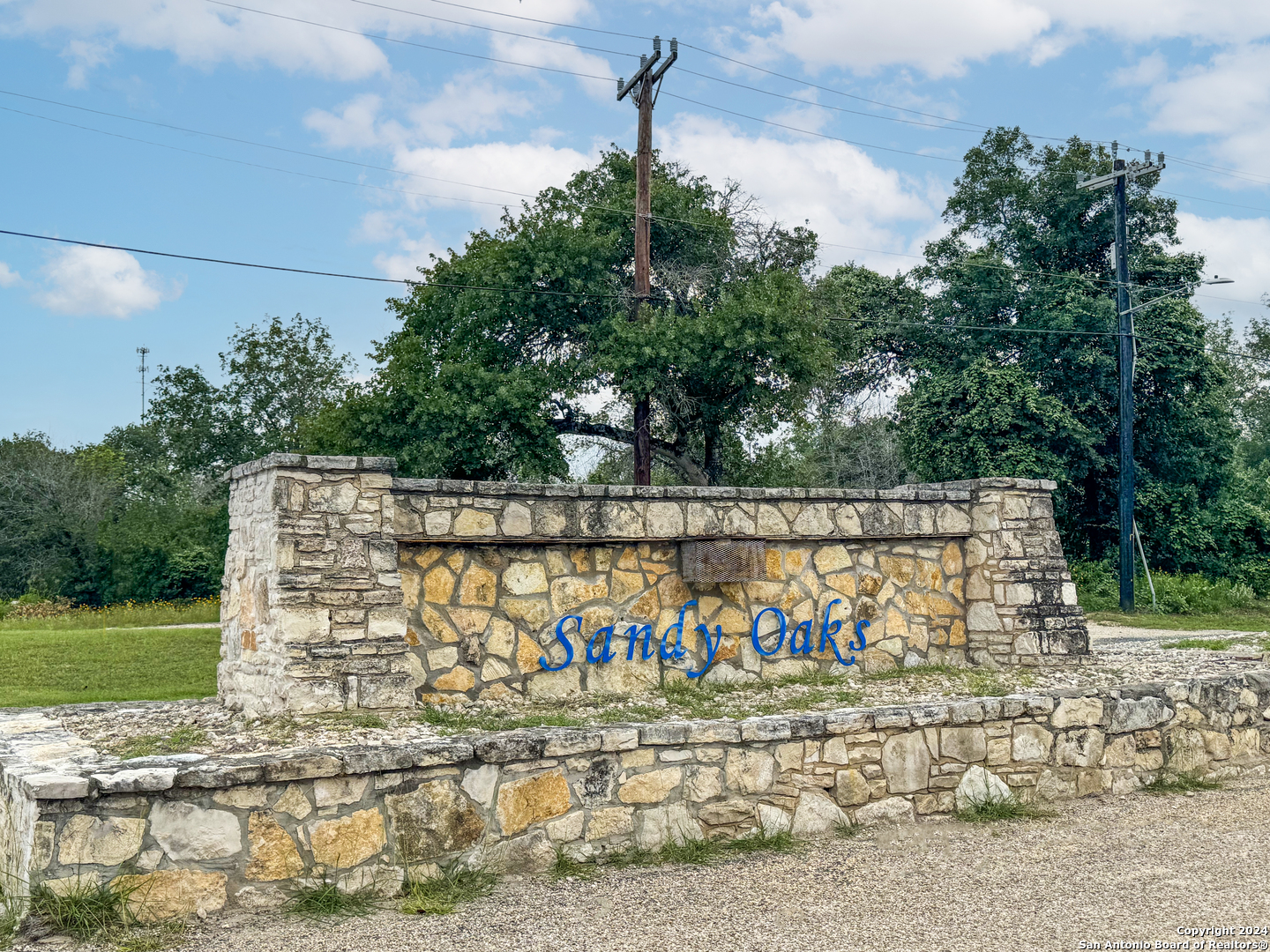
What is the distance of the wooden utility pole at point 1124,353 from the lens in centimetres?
2180

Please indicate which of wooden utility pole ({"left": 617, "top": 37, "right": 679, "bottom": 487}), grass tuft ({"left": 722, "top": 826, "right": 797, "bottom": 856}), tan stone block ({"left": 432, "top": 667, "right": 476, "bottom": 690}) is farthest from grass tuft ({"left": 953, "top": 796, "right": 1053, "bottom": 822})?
wooden utility pole ({"left": 617, "top": 37, "right": 679, "bottom": 487})

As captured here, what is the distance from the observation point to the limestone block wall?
5.02 meters

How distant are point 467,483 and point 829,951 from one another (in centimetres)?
400

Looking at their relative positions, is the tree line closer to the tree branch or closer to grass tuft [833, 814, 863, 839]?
the tree branch

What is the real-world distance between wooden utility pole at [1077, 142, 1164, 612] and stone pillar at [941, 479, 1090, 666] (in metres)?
13.6

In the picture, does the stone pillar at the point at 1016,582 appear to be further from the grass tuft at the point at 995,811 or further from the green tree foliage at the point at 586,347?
the green tree foliage at the point at 586,347

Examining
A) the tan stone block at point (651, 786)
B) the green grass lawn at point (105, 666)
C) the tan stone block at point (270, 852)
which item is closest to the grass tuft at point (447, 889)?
the tan stone block at point (270, 852)

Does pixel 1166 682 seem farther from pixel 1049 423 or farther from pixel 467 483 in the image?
pixel 1049 423

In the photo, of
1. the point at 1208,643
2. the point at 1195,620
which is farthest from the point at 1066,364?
the point at 1208,643

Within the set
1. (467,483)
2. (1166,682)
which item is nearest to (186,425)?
(467,483)

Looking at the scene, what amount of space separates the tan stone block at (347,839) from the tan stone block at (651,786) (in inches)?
56.0

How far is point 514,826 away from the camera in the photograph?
5895 millimetres

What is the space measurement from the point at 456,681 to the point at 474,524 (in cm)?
109

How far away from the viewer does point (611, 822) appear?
6.16 m
